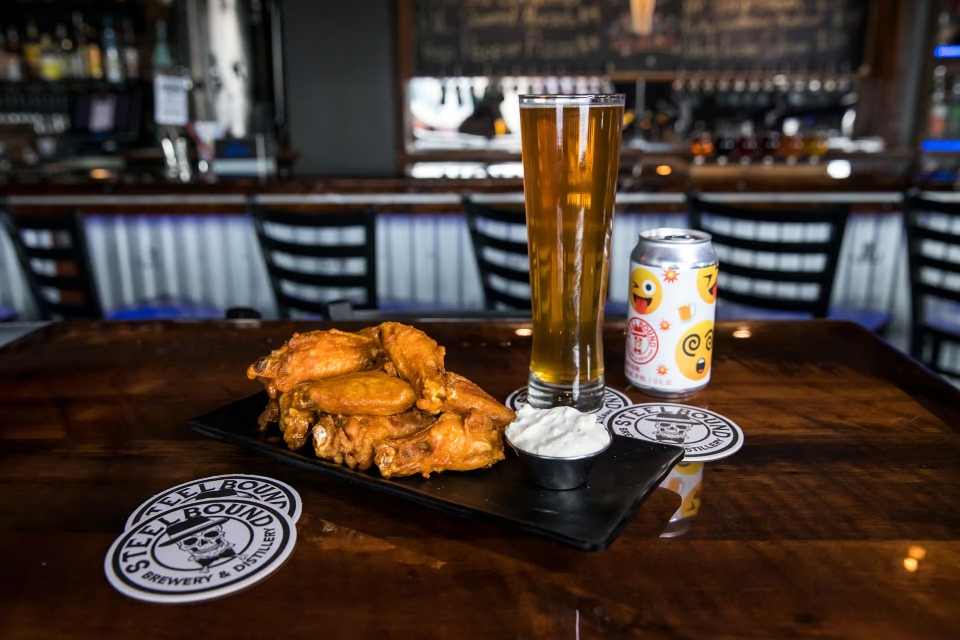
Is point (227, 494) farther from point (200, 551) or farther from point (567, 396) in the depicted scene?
point (567, 396)

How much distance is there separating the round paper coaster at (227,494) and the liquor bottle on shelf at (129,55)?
6.61 metres

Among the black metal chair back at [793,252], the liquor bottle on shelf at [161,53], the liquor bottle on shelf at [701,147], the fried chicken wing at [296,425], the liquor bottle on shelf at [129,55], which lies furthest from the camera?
the liquor bottle on shelf at [129,55]

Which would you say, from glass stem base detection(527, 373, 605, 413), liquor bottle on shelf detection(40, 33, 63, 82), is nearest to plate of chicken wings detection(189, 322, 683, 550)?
glass stem base detection(527, 373, 605, 413)

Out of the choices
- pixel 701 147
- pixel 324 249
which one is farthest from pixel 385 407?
pixel 701 147

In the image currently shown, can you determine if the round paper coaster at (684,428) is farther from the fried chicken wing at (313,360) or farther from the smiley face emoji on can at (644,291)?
the fried chicken wing at (313,360)

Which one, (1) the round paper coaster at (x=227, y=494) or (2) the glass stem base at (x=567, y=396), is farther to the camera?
(2) the glass stem base at (x=567, y=396)

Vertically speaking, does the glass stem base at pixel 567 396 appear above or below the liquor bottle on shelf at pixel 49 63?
below

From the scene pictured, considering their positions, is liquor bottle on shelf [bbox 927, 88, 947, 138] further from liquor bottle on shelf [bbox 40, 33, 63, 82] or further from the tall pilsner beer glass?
liquor bottle on shelf [bbox 40, 33, 63, 82]

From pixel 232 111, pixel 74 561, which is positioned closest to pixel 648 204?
pixel 74 561

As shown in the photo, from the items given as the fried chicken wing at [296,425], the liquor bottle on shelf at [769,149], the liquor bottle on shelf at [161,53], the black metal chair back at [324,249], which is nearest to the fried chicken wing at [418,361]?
the fried chicken wing at [296,425]

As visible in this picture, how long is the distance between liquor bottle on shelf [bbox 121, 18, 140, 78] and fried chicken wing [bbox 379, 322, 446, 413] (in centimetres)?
656

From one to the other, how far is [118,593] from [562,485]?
0.38 metres

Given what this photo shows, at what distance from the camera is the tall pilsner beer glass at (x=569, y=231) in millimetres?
902

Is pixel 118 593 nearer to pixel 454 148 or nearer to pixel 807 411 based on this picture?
pixel 807 411
